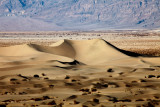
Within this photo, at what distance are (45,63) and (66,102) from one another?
37.9ft

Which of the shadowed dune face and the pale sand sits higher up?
the pale sand

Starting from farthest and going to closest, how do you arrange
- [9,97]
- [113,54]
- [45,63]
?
[113,54] < [45,63] < [9,97]

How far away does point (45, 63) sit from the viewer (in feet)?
70.8

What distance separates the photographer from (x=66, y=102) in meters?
10.2

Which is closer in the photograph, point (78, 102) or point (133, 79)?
point (78, 102)

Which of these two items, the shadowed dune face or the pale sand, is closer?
the pale sand

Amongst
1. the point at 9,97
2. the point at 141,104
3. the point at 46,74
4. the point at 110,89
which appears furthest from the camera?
the point at 46,74

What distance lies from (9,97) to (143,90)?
4.63 meters

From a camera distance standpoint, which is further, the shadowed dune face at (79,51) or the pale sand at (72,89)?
the shadowed dune face at (79,51)

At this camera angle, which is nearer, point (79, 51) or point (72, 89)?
point (72, 89)

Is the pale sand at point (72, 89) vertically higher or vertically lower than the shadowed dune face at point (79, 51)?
higher

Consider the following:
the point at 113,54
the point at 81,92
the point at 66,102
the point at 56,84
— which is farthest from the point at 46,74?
the point at 113,54

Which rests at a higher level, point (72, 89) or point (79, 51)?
point (72, 89)

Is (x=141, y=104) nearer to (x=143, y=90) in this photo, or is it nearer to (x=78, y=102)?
(x=78, y=102)
